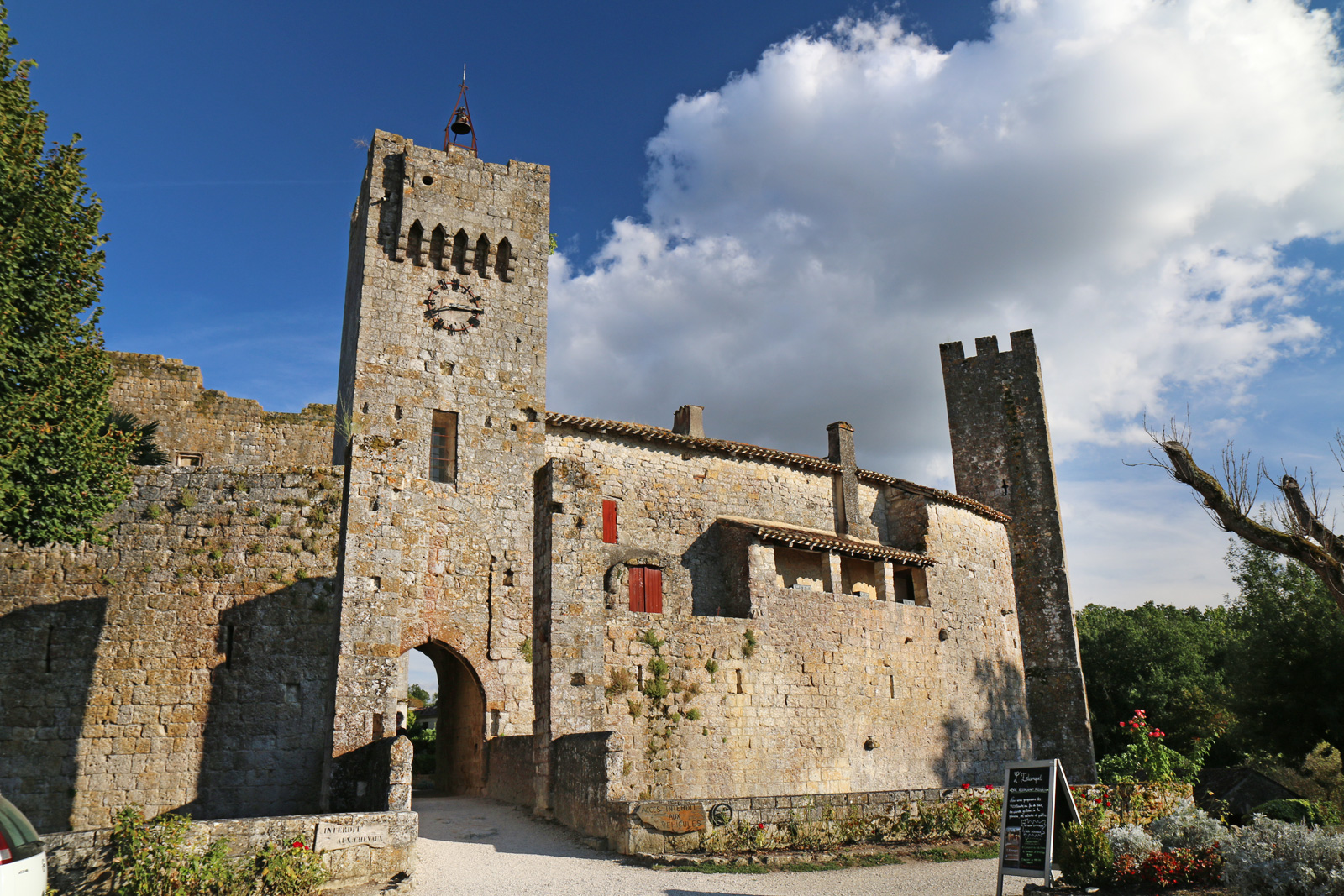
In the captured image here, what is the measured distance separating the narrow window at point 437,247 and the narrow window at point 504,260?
1.24 meters

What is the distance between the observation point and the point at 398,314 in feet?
61.3

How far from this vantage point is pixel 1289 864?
753 cm

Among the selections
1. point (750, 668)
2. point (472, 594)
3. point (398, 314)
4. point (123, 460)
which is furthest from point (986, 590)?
point (123, 460)

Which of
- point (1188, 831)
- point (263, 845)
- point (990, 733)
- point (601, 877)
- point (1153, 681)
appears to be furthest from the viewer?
point (1153, 681)

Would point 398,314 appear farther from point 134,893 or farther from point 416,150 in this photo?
point 134,893

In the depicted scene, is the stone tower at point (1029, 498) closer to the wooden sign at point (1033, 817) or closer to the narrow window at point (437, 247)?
the wooden sign at point (1033, 817)

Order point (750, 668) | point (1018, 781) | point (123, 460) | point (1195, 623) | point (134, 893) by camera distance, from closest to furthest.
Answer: point (134, 893) → point (1018, 781) → point (123, 460) → point (750, 668) → point (1195, 623)

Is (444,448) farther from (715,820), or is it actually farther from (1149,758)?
(1149,758)

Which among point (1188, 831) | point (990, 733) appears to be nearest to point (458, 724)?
point (1188, 831)

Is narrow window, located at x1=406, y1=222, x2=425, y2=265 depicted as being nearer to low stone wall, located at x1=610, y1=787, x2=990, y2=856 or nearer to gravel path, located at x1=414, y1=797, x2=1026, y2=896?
gravel path, located at x1=414, y1=797, x2=1026, y2=896

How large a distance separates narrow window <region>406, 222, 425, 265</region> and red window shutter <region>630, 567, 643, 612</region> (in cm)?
908

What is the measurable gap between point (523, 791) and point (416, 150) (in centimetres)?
1446

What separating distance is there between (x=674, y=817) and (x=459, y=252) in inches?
545

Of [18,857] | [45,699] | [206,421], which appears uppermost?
[206,421]
